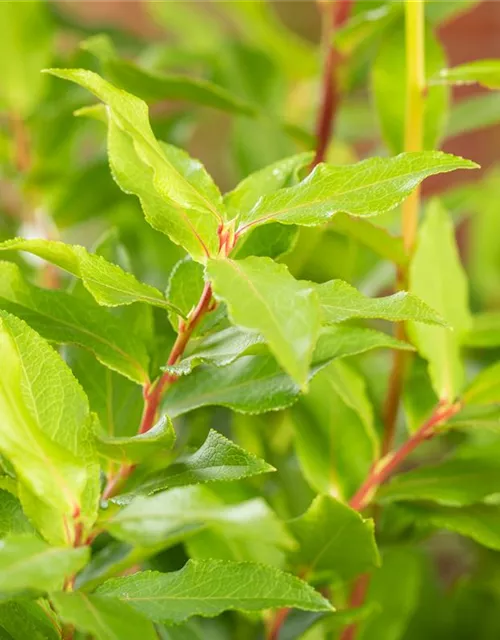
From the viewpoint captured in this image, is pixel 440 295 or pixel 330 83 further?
pixel 330 83

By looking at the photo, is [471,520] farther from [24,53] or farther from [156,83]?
[24,53]

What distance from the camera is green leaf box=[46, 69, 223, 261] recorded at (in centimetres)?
32

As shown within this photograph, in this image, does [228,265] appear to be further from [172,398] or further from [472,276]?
[472,276]

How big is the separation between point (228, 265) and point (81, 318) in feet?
0.36

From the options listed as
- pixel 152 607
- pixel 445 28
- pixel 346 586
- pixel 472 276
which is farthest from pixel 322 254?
pixel 445 28

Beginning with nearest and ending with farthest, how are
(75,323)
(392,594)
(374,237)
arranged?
(75,323)
(374,237)
(392,594)

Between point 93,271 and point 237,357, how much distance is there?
0.07m

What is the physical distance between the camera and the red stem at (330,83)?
662 millimetres

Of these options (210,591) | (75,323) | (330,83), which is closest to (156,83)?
(330,83)

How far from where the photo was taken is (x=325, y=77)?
2.23 ft

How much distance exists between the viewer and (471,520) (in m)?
0.47

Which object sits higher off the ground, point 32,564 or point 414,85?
point 414,85

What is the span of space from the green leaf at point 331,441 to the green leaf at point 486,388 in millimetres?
66

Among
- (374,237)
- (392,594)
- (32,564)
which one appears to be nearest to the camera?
(32,564)
